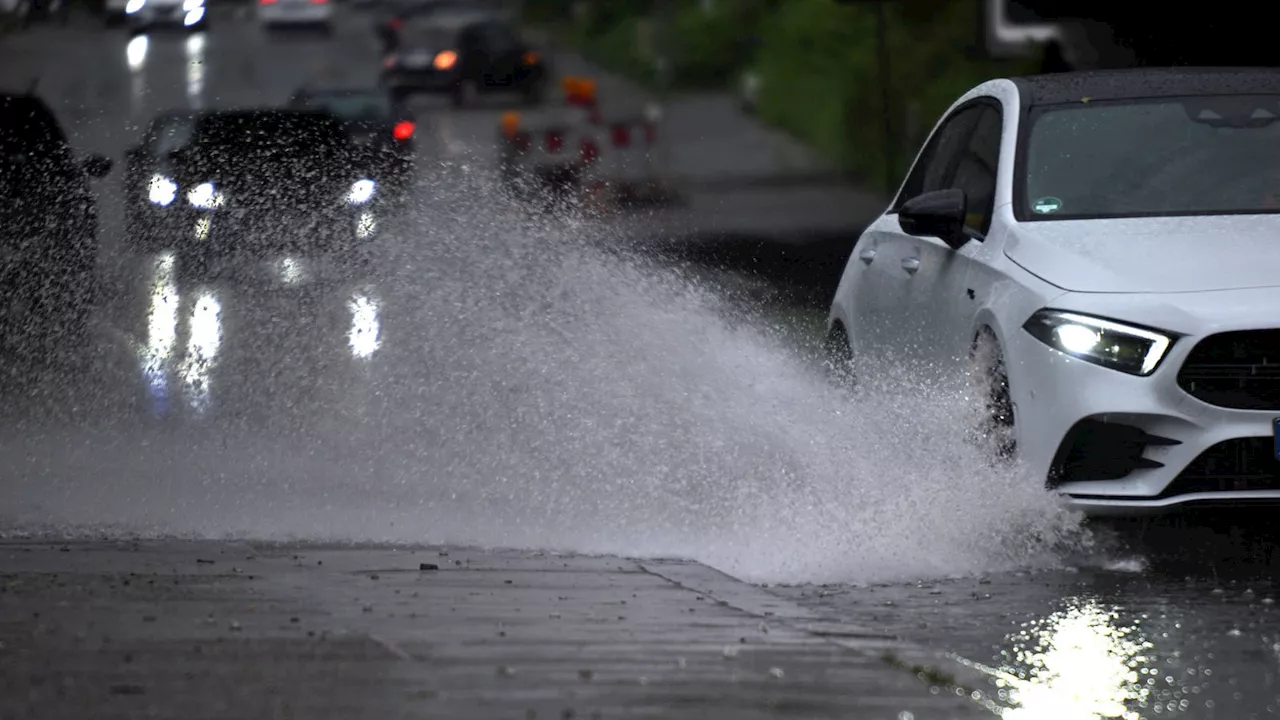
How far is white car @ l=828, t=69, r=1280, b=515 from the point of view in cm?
683

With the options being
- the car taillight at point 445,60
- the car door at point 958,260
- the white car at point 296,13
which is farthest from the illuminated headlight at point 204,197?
the car taillight at point 445,60

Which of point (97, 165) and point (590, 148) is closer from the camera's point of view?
point (97, 165)

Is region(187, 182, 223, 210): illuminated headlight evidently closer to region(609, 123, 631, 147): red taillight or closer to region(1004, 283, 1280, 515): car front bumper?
Answer: region(1004, 283, 1280, 515): car front bumper

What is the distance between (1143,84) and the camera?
840 cm

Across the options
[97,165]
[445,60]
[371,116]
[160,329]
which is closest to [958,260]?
[160,329]

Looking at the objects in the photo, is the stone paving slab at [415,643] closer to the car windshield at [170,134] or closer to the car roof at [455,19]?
the car windshield at [170,134]

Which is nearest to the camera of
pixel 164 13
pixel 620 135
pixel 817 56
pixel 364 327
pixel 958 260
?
pixel 958 260

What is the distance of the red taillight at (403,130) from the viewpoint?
776 inches

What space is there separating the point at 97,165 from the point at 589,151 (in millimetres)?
9220

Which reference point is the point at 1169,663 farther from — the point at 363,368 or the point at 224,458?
the point at 363,368

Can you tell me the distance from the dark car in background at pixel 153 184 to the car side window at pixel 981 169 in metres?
5.14

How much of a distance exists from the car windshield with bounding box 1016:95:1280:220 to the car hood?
16 centimetres

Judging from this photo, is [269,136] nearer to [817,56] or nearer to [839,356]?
[839,356]

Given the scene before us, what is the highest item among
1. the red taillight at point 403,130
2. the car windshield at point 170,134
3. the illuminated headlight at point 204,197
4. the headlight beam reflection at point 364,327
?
the headlight beam reflection at point 364,327
